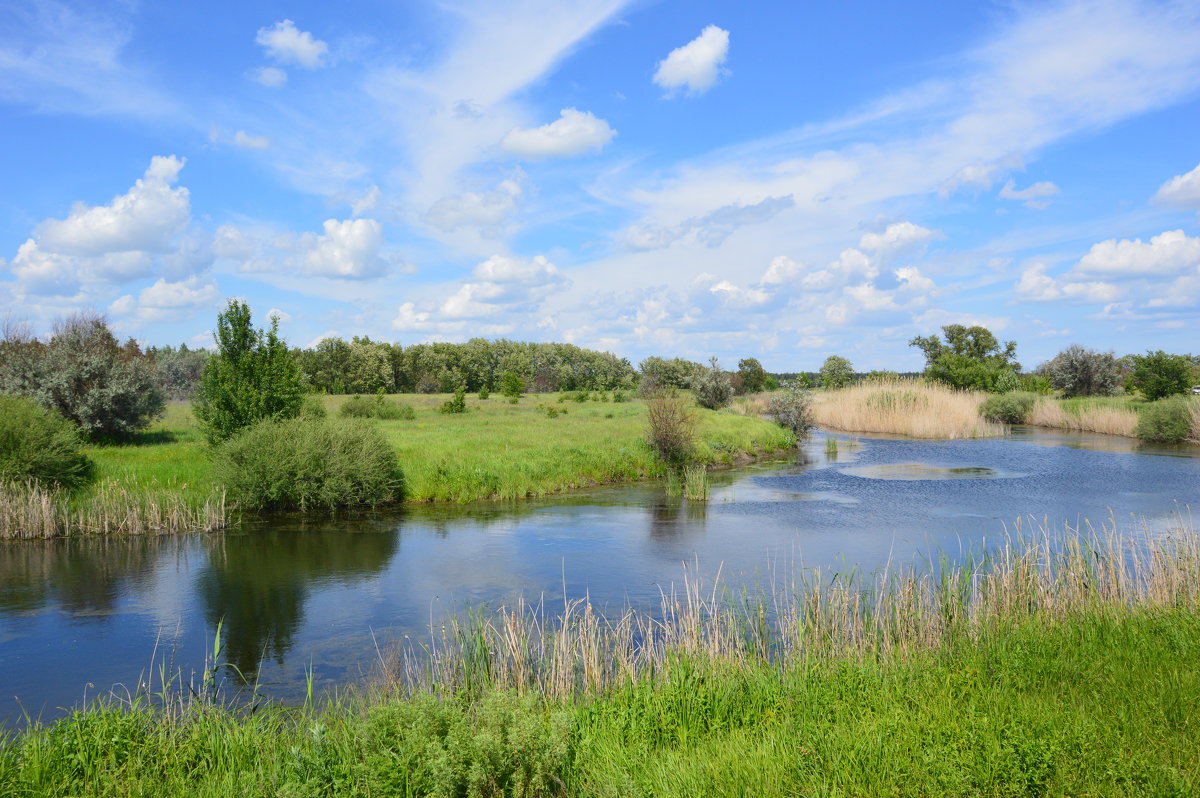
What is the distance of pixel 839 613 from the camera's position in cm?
923

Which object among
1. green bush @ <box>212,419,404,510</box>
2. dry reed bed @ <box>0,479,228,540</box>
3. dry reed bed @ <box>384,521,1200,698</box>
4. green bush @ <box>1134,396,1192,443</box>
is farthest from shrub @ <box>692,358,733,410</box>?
dry reed bed @ <box>384,521,1200,698</box>

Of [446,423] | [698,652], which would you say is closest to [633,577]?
[698,652]

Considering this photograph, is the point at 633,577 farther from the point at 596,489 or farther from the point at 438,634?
the point at 596,489

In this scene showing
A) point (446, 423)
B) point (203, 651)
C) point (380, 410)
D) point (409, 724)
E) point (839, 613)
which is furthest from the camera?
point (380, 410)

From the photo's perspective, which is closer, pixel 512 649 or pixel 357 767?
pixel 357 767

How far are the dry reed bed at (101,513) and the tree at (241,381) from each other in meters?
3.62

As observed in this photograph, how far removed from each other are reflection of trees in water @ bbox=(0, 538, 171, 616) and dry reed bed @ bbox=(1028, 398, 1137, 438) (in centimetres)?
4316

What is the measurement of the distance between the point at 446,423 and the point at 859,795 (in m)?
33.6

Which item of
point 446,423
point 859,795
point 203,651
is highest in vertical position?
point 446,423

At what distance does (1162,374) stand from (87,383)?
53.5 meters

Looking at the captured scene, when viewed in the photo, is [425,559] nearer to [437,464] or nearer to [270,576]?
[270,576]

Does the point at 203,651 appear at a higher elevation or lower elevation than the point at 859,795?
lower

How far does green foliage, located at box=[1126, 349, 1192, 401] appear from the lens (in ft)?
142

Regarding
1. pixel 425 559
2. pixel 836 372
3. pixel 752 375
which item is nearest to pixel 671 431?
pixel 425 559
